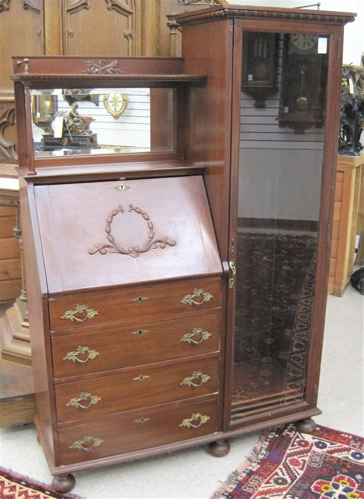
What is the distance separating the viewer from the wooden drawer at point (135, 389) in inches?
82.5

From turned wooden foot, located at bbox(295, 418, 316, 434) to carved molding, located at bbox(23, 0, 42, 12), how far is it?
7.50 ft

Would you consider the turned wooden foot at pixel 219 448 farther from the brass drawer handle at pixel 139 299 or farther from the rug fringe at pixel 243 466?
the brass drawer handle at pixel 139 299

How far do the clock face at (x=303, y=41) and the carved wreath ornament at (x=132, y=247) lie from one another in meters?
0.87

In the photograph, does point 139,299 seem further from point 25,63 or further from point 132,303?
point 25,63

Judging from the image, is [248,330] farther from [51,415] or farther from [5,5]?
[5,5]

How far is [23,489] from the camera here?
7.20 feet

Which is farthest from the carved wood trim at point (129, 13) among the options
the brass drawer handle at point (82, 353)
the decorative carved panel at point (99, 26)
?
the brass drawer handle at point (82, 353)

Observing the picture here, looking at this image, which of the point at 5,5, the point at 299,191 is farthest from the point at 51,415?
the point at 5,5

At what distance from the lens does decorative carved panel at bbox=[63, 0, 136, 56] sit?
2662 mm

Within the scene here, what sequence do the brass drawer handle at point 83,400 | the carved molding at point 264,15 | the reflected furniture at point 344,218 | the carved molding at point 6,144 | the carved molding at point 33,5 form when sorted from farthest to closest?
1. the reflected furniture at point 344,218
2. the carved molding at point 6,144
3. the carved molding at point 33,5
4. the brass drawer handle at point 83,400
5. the carved molding at point 264,15

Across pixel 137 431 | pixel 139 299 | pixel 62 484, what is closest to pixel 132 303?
pixel 139 299

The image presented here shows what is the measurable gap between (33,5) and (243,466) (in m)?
2.33

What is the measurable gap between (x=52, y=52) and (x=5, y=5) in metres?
0.42

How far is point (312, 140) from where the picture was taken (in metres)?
2.35
